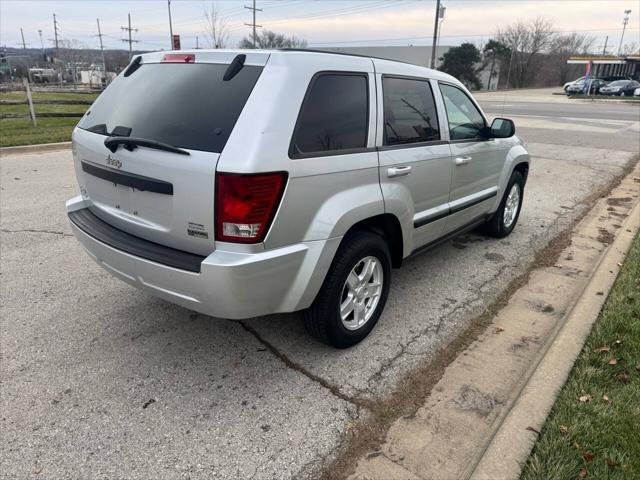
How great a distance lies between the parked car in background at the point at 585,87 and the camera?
43.3 metres

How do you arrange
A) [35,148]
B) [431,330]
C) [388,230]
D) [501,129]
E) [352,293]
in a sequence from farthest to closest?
[35,148]
[501,129]
[431,330]
[388,230]
[352,293]

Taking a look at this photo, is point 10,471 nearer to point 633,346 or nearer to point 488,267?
point 633,346

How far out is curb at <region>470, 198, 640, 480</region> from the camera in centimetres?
235

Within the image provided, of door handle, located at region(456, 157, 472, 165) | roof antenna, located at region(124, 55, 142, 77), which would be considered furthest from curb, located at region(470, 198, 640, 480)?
roof antenna, located at region(124, 55, 142, 77)

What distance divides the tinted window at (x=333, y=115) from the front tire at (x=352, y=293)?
2.01 feet

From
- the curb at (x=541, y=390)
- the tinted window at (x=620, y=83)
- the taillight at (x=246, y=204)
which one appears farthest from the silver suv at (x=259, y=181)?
the tinted window at (x=620, y=83)

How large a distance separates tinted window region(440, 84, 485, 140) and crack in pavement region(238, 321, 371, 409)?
89.8 inches

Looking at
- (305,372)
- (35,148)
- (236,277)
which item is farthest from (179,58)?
(35,148)

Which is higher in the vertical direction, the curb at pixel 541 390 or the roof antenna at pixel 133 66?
the roof antenna at pixel 133 66

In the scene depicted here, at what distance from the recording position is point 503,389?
2.98m

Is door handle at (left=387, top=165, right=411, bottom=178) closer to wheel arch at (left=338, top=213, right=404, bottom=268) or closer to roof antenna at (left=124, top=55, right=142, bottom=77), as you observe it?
wheel arch at (left=338, top=213, right=404, bottom=268)

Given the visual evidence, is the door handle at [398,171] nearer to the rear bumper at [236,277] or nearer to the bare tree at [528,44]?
Result: the rear bumper at [236,277]

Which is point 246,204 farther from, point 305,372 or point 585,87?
point 585,87

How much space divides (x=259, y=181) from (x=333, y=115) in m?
0.77
